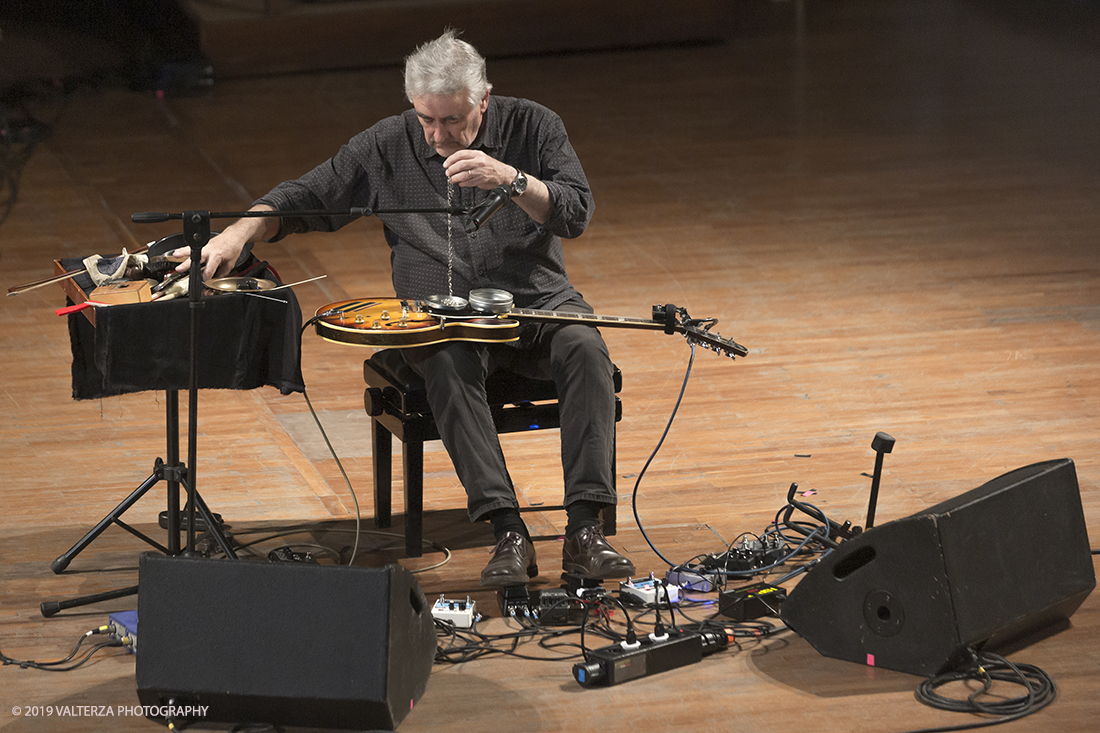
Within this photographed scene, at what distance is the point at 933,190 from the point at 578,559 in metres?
4.25

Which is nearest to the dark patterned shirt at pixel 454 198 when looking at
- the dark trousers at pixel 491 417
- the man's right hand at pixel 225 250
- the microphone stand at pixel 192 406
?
the man's right hand at pixel 225 250

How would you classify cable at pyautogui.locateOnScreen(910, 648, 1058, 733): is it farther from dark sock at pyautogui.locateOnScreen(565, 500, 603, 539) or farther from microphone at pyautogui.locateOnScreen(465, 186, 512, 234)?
microphone at pyautogui.locateOnScreen(465, 186, 512, 234)

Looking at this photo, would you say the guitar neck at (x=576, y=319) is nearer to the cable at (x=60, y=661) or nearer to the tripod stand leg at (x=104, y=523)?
the tripod stand leg at (x=104, y=523)

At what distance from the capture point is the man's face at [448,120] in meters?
3.14

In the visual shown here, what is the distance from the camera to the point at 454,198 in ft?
11.1

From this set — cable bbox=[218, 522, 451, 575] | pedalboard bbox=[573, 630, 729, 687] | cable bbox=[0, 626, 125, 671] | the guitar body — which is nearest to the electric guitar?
the guitar body

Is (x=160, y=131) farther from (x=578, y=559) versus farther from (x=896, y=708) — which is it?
(x=896, y=708)

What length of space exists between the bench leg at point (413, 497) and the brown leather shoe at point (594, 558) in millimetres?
398

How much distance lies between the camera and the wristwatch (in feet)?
9.96

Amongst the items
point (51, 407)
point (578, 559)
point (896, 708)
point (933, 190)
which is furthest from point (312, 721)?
point (933, 190)

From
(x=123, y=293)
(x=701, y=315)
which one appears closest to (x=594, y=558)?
(x=123, y=293)

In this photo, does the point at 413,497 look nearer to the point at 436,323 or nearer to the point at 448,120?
the point at 436,323

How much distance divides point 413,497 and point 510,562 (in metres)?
0.40

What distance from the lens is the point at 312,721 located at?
245cm
